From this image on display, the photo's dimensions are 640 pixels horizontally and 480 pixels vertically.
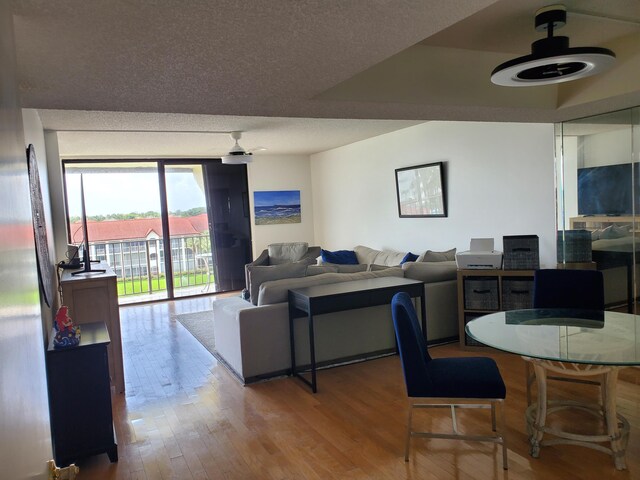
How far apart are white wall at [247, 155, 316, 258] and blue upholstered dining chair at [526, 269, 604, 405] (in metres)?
6.04

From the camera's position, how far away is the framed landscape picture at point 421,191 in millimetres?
5801

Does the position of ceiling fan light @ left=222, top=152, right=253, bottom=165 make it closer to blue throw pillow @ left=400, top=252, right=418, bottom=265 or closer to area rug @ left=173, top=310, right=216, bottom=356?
area rug @ left=173, top=310, right=216, bottom=356

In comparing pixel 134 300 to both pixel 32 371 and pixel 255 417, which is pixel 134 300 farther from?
pixel 32 371

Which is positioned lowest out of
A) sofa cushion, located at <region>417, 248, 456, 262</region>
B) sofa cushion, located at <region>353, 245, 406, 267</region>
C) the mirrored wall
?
sofa cushion, located at <region>353, 245, 406, 267</region>

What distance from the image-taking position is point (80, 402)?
2848 mm

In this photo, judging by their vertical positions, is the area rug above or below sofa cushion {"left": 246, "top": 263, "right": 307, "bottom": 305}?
below

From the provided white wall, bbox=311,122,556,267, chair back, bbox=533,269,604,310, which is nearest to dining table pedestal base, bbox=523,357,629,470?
chair back, bbox=533,269,604,310

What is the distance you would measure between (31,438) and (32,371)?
0.22 metres

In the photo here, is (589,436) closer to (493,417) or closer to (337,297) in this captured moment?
(493,417)

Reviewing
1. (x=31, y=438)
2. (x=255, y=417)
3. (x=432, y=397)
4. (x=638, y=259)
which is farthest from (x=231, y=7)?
(x=638, y=259)

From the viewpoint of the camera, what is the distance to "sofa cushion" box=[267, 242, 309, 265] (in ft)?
Result: 26.3

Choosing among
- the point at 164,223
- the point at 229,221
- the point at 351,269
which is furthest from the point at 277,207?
the point at 351,269

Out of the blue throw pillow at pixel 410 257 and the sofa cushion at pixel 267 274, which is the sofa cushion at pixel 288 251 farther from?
the sofa cushion at pixel 267 274

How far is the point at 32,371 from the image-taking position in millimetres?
1203
